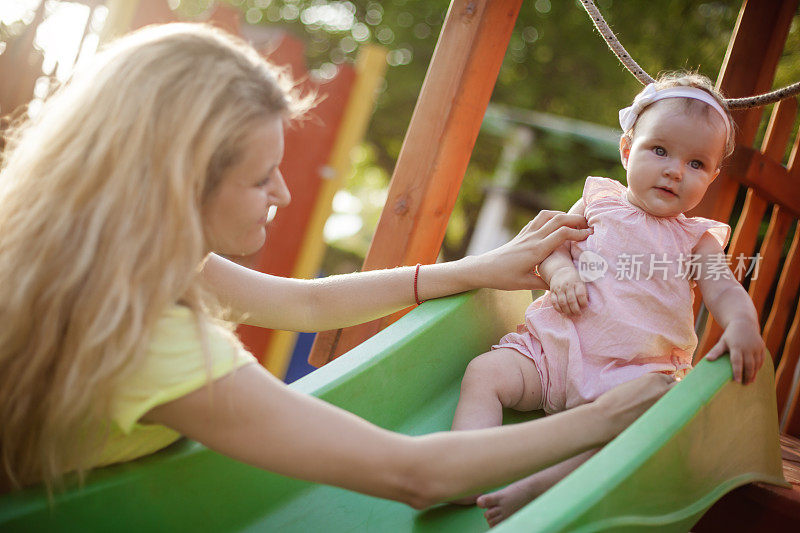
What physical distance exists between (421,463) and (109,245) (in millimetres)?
596

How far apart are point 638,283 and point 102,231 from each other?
3.78 ft

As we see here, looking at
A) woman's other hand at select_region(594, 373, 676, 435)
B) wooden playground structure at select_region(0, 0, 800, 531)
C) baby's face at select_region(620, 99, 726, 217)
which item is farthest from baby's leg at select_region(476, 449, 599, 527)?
wooden playground structure at select_region(0, 0, 800, 531)

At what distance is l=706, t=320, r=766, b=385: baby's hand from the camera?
55.4 inches

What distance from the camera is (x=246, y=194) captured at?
1.21 m

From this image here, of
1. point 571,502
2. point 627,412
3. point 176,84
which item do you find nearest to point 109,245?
point 176,84

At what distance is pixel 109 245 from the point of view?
108 centimetres

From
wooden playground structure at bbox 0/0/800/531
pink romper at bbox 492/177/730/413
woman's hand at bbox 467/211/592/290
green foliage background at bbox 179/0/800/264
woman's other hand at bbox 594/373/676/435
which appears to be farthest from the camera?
green foliage background at bbox 179/0/800/264

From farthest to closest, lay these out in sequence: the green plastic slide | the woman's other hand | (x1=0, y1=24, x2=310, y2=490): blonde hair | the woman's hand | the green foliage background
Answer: the green foliage background, the woman's hand, the woman's other hand, the green plastic slide, (x1=0, y1=24, x2=310, y2=490): blonde hair

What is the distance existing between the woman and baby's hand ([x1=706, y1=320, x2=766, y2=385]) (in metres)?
0.46

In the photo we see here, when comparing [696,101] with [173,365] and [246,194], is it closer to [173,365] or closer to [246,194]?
[246,194]

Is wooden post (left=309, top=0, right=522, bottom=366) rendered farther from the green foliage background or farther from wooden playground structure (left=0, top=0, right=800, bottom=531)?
the green foliage background

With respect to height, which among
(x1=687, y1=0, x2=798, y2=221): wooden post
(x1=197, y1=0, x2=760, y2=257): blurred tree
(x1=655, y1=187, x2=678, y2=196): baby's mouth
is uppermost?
(x1=197, y1=0, x2=760, y2=257): blurred tree

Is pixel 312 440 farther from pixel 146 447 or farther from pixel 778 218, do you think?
pixel 778 218

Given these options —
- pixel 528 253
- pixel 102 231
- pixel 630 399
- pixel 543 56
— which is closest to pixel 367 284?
pixel 528 253
